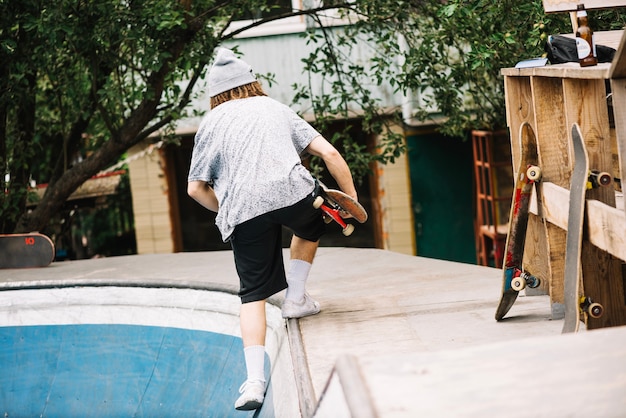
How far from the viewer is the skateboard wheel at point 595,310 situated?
3644 mm

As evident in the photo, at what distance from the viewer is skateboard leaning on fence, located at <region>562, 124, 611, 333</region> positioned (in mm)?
3518

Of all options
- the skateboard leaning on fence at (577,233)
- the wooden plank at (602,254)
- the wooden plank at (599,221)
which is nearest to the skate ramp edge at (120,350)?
the wooden plank at (599,221)

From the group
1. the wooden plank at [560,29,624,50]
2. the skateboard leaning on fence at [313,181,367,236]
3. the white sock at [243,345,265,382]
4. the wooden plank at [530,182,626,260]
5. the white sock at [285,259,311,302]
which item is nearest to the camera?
the wooden plank at [530,182,626,260]

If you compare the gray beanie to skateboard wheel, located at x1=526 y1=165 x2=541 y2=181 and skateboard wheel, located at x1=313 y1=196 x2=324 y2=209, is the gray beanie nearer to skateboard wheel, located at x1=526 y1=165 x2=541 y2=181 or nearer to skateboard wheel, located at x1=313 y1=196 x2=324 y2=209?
skateboard wheel, located at x1=313 y1=196 x2=324 y2=209

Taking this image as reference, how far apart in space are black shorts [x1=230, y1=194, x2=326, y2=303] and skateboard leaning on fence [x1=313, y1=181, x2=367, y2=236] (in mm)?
110

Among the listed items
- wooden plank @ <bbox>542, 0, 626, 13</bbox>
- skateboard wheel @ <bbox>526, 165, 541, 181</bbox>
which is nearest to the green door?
skateboard wheel @ <bbox>526, 165, 541, 181</bbox>

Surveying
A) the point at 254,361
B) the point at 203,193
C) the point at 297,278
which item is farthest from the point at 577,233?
the point at 203,193

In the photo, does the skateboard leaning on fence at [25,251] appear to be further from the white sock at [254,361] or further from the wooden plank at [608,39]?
the wooden plank at [608,39]

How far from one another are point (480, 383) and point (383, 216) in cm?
1024

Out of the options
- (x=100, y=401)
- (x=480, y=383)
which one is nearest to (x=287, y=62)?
(x=100, y=401)

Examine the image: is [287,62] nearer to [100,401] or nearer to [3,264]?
[3,264]

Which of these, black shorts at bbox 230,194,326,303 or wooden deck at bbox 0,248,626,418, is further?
black shorts at bbox 230,194,326,303

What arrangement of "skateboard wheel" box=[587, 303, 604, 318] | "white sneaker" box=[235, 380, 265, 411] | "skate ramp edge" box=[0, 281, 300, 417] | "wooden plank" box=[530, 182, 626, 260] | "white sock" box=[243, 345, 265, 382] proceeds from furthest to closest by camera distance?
"skate ramp edge" box=[0, 281, 300, 417] < "white sock" box=[243, 345, 265, 382] < "white sneaker" box=[235, 380, 265, 411] < "skateboard wheel" box=[587, 303, 604, 318] < "wooden plank" box=[530, 182, 626, 260]

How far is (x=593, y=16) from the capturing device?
649 centimetres
